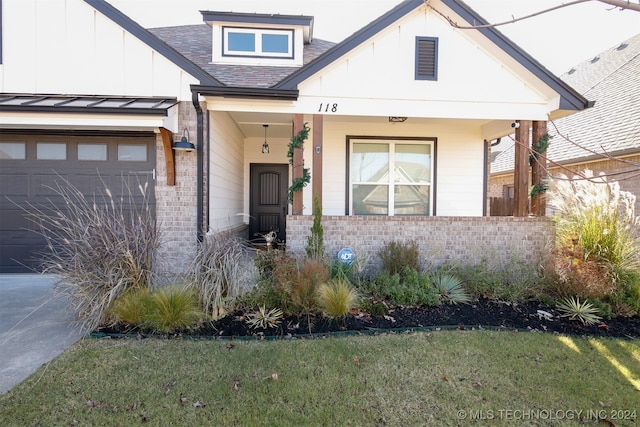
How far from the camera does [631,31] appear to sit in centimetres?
232

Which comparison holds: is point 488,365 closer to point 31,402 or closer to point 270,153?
point 31,402

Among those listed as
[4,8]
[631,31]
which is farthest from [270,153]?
[631,31]

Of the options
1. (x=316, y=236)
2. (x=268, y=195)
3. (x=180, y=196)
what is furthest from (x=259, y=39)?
(x=316, y=236)

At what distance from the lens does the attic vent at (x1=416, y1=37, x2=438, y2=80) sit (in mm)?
6844

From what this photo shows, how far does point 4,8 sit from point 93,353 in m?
6.70

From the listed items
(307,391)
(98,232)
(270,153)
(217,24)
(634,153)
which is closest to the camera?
(307,391)

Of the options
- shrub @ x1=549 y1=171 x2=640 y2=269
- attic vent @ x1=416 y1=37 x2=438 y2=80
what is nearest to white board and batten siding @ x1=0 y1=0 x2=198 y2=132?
attic vent @ x1=416 y1=37 x2=438 y2=80

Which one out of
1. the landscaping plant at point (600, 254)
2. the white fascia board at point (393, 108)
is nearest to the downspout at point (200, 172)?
the white fascia board at point (393, 108)

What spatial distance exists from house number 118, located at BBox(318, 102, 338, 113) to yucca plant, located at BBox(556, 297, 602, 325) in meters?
5.09

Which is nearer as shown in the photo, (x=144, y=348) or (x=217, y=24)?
(x=144, y=348)

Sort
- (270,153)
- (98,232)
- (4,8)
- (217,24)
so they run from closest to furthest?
(98,232)
(4,8)
(217,24)
(270,153)

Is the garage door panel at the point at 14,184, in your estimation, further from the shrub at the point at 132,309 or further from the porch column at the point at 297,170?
the porch column at the point at 297,170

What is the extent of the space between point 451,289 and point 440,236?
1521mm

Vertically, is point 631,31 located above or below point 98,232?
above
